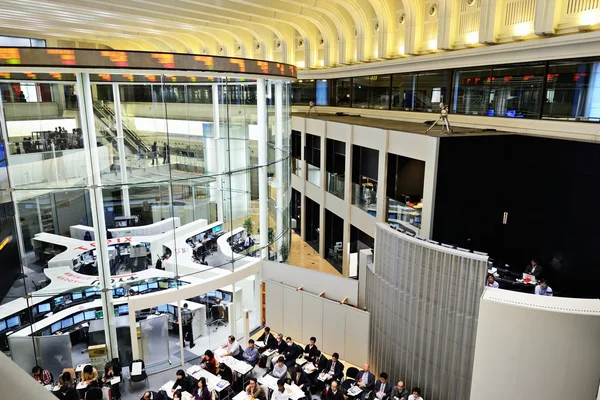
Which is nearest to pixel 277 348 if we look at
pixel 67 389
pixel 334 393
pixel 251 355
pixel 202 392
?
pixel 251 355

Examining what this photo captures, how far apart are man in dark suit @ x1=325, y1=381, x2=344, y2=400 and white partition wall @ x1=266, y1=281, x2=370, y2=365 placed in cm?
227

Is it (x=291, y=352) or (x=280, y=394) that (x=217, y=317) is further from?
(x=280, y=394)

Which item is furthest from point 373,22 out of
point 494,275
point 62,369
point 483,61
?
point 62,369

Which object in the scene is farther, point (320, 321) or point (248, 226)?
point (248, 226)

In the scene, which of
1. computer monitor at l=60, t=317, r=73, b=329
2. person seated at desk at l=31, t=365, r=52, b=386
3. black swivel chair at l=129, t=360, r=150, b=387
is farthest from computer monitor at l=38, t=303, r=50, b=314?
black swivel chair at l=129, t=360, r=150, b=387

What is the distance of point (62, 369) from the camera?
11.1 m

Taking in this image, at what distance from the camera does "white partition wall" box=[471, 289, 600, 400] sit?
24.3 feet

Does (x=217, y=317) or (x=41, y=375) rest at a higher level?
(x=41, y=375)

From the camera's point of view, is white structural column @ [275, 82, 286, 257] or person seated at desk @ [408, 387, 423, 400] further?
white structural column @ [275, 82, 286, 257]

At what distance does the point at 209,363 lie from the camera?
36.0 feet

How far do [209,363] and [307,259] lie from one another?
10282 mm

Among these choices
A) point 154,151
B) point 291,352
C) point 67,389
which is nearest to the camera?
point 67,389

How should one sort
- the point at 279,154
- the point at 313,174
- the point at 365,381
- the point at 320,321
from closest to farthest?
1. the point at 365,381
2. the point at 320,321
3. the point at 279,154
4. the point at 313,174

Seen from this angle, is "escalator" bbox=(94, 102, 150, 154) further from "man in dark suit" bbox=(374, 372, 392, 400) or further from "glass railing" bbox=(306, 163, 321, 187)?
"glass railing" bbox=(306, 163, 321, 187)
